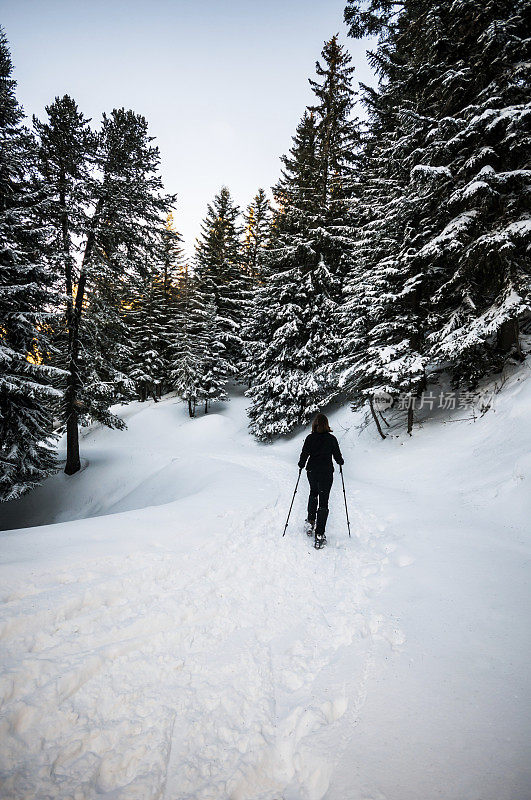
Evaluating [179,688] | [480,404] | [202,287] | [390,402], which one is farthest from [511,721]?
[202,287]

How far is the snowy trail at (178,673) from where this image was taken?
78.5 inches

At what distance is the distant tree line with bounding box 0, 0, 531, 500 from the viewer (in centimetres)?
783

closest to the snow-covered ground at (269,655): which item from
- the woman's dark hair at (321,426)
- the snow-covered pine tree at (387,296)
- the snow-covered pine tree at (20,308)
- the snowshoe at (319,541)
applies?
the snowshoe at (319,541)

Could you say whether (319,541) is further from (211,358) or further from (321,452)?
(211,358)

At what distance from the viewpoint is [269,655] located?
9.70 feet

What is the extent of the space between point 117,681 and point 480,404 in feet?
33.4

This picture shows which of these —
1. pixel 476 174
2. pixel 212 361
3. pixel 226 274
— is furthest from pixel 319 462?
pixel 226 274

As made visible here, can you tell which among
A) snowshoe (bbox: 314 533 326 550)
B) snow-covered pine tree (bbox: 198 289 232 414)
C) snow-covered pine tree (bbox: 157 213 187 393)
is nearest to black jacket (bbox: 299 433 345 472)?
snowshoe (bbox: 314 533 326 550)

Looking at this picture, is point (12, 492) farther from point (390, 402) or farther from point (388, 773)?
point (390, 402)

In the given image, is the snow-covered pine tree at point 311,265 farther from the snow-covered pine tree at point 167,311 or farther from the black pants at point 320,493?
the snow-covered pine tree at point 167,311

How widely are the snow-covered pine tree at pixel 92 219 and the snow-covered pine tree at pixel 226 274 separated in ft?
35.2

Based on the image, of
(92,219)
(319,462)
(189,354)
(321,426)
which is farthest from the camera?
(189,354)

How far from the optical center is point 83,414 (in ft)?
44.6

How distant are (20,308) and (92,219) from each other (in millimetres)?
4762
